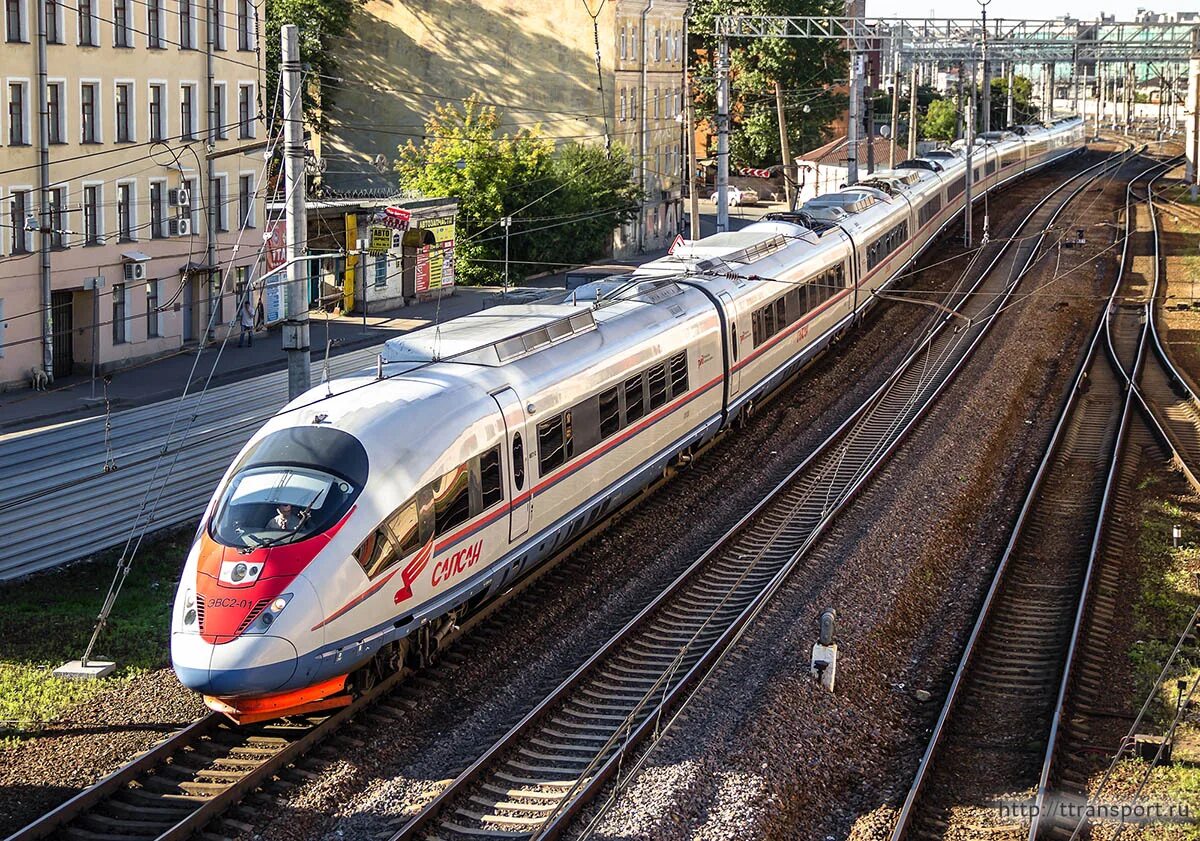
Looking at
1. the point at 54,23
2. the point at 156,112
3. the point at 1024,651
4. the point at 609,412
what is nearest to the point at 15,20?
the point at 54,23

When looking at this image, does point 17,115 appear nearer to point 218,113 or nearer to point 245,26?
point 218,113

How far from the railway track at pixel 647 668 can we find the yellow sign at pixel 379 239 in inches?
775

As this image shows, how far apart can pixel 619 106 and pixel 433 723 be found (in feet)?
151

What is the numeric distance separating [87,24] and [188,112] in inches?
173

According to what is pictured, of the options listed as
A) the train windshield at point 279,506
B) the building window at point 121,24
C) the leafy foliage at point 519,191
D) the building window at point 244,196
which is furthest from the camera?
the leafy foliage at point 519,191

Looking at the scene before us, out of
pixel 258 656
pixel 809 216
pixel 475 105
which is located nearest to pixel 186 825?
pixel 258 656

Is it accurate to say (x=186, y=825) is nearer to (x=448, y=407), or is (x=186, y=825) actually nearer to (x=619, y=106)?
(x=448, y=407)

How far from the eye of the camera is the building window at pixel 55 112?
32.9 meters

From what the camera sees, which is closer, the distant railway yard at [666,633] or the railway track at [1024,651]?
the distant railway yard at [666,633]

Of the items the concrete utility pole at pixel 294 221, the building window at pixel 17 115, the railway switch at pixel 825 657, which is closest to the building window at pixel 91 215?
the building window at pixel 17 115

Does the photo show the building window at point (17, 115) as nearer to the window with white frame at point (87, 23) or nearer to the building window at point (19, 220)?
the building window at point (19, 220)

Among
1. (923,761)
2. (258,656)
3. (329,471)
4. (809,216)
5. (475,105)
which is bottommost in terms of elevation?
(923,761)

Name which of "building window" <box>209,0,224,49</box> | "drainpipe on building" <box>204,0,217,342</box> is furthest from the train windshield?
"building window" <box>209,0,224,49</box>

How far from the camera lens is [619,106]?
187 feet
